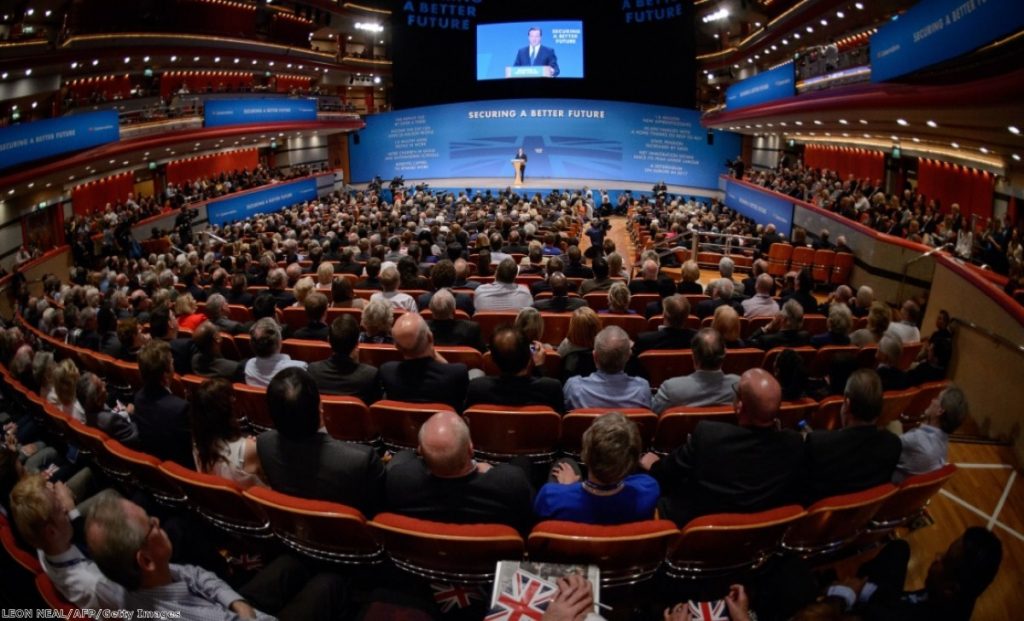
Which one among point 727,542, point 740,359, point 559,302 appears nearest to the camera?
point 727,542

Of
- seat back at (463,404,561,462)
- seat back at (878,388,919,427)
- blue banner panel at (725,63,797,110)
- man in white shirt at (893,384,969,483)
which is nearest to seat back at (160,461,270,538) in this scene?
seat back at (463,404,561,462)

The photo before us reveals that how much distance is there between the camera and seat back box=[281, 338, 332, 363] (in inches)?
185

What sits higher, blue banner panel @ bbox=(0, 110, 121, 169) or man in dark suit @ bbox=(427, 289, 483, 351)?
blue banner panel @ bbox=(0, 110, 121, 169)

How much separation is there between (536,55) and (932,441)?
25.4m

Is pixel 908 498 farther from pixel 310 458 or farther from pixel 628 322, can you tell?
pixel 628 322

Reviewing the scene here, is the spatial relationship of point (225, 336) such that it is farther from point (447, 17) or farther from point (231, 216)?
point (447, 17)

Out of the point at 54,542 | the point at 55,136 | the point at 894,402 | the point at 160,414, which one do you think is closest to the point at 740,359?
the point at 894,402

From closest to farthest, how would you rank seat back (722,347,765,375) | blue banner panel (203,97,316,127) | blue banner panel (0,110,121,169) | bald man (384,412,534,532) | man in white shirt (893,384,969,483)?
1. bald man (384,412,534,532)
2. man in white shirt (893,384,969,483)
3. seat back (722,347,765,375)
4. blue banner panel (0,110,121,169)
5. blue banner panel (203,97,316,127)

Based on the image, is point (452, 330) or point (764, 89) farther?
point (764, 89)

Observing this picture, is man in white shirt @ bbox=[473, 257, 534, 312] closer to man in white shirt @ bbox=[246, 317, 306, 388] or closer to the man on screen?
man in white shirt @ bbox=[246, 317, 306, 388]

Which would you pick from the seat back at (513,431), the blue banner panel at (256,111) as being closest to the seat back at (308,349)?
the seat back at (513,431)

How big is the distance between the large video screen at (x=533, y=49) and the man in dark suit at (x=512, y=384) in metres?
→ 24.4

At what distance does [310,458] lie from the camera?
8.59ft

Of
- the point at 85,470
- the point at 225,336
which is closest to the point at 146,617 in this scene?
the point at 85,470
